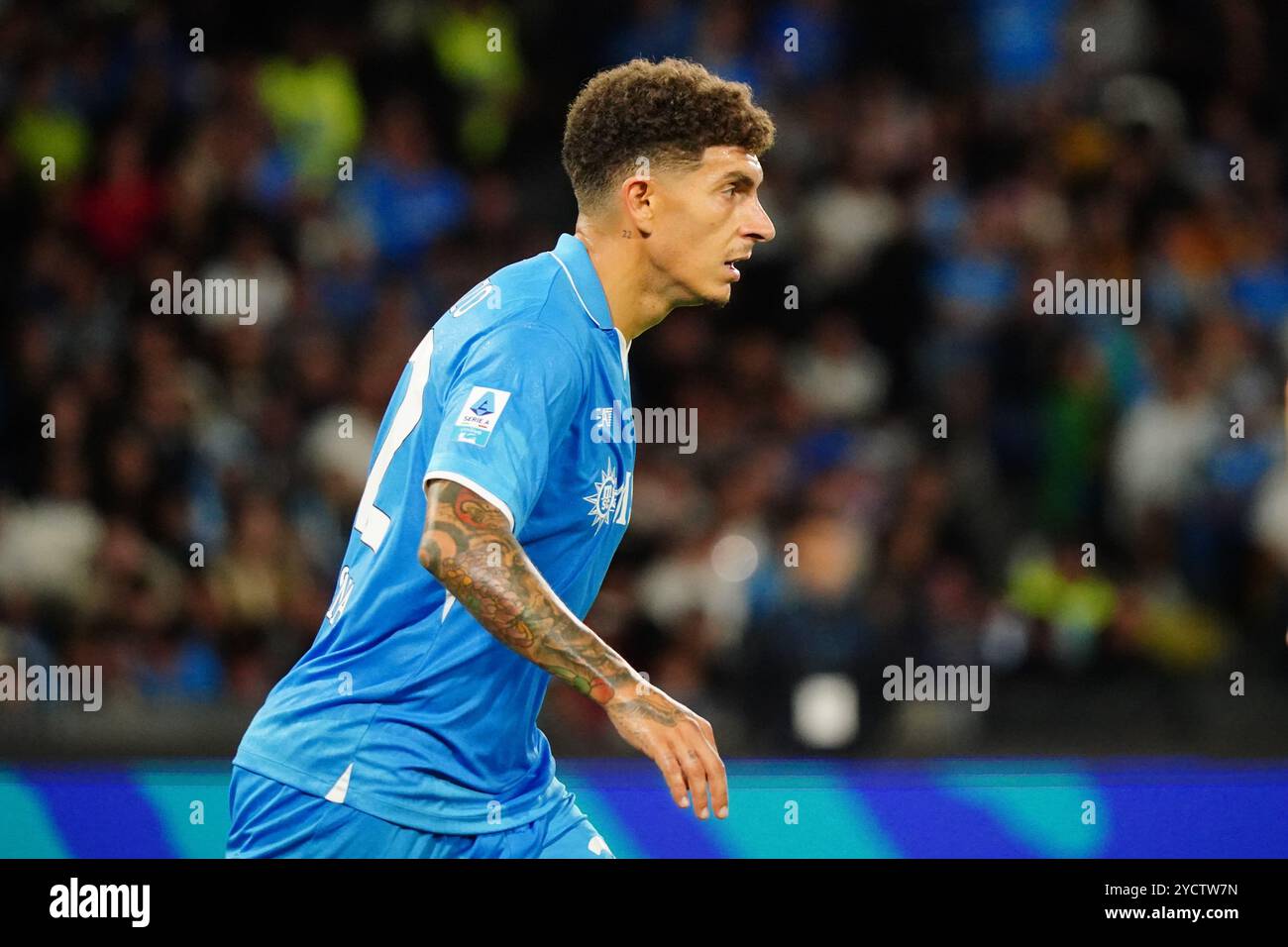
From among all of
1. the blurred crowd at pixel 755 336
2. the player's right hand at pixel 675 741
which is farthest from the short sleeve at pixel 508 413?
the blurred crowd at pixel 755 336

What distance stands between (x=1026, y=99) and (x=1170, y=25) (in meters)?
0.93

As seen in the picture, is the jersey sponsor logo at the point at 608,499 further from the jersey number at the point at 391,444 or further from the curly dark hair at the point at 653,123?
the curly dark hair at the point at 653,123

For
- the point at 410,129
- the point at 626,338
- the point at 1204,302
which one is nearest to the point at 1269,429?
the point at 1204,302

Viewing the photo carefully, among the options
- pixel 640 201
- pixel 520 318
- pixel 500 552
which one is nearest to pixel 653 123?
pixel 640 201

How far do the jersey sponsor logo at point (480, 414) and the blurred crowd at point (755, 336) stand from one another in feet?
11.6

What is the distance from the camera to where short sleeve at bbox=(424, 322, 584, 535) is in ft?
9.25

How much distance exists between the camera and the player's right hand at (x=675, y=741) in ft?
8.90

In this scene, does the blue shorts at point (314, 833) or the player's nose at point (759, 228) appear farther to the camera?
the player's nose at point (759, 228)

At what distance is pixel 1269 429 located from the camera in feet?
24.2

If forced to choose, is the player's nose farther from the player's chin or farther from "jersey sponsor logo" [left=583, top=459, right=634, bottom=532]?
"jersey sponsor logo" [left=583, top=459, right=634, bottom=532]

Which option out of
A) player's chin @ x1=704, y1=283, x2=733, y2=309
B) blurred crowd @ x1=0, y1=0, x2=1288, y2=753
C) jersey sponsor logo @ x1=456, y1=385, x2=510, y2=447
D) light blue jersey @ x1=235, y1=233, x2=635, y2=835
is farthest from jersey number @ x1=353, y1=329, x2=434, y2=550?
blurred crowd @ x1=0, y1=0, x2=1288, y2=753

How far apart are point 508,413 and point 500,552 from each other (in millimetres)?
252

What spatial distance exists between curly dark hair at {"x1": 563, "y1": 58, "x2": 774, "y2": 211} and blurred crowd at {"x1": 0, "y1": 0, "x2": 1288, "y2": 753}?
323 cm
